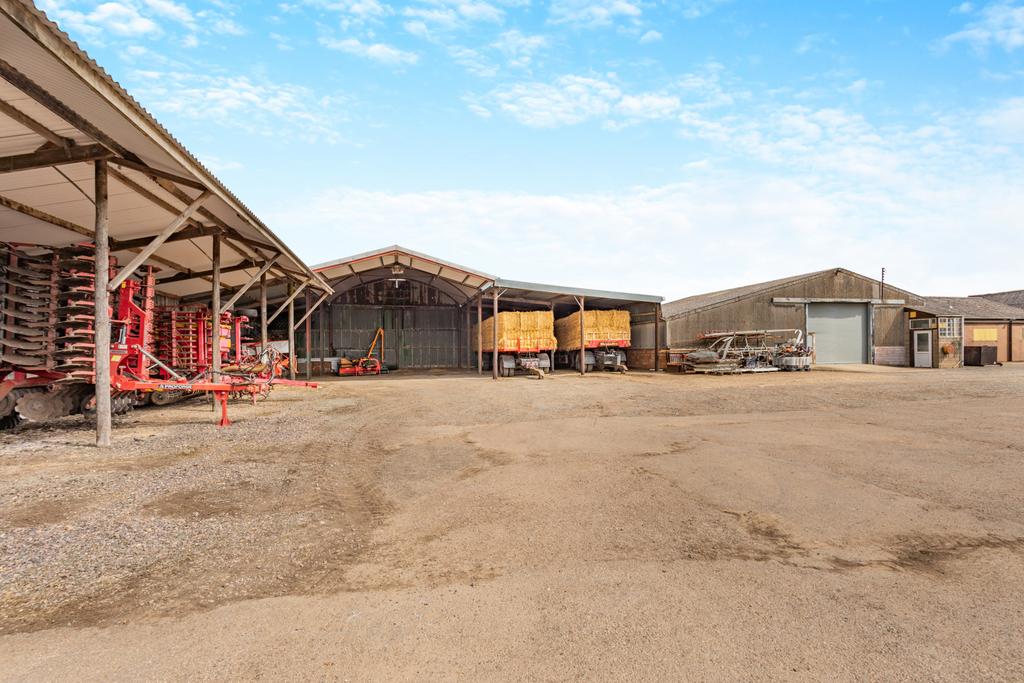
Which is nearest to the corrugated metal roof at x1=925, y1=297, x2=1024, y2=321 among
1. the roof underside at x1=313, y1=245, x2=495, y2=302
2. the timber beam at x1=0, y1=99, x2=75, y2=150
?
the roof underside at x1=313, y1=245, x2=495, y2=302

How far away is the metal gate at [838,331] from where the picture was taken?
84.7ft

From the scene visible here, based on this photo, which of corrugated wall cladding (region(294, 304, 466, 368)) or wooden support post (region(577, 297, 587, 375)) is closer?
wooden support post (region(577, 297, 587, 375))

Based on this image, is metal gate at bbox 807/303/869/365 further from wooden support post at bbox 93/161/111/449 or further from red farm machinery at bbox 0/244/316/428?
wooden support post at bbox 93/161/111/449

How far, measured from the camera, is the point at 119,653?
2498 millimetres

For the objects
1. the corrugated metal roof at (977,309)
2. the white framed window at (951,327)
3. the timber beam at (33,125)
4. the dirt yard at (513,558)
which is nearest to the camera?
the dirt yard at (513,558)

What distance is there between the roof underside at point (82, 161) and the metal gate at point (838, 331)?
25.3 metres

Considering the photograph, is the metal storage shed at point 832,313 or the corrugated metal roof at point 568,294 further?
the metal storage shed at point 832,313

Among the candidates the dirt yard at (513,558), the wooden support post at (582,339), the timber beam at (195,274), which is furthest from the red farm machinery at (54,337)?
the wooden support post at (582,339)

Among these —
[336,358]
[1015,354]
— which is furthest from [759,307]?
[336,358]

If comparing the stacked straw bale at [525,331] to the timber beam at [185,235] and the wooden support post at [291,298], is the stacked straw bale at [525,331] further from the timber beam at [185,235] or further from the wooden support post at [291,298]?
the timber beam at [185,235]

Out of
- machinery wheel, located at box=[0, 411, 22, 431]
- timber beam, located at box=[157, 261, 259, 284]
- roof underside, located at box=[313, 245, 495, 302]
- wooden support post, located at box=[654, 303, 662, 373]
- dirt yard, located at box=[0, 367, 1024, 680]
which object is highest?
roof underside, located at box=[313, 245, 495, 302]

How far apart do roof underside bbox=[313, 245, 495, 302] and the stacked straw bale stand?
1904 mm

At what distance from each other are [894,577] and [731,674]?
179 cm

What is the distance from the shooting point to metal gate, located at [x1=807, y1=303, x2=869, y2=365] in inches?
1017
